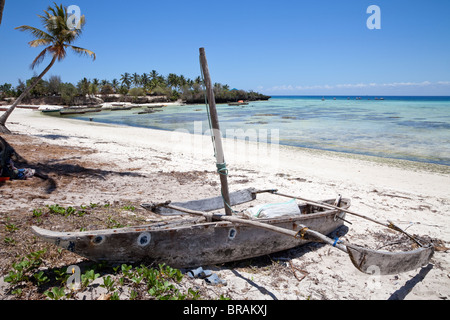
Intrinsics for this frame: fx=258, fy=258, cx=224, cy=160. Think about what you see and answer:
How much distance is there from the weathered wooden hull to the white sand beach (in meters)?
0.31

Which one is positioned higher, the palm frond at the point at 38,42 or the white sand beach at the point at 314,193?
the palm frond at the point at 38,42

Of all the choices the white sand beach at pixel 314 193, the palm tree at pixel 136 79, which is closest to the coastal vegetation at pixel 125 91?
the palm tree at pixel 136 79

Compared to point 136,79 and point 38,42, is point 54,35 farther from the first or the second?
point 136,79

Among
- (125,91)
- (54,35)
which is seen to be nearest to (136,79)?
(125,91)

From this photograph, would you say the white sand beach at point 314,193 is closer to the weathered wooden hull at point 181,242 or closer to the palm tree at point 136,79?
the weathered wooden hull at point 181,242

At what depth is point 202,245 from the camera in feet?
11.8

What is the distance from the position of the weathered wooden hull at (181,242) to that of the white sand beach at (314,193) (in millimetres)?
313

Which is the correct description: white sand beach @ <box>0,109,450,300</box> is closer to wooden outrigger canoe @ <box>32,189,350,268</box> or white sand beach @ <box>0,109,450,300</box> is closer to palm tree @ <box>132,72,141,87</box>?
wooden outrigger canoe @ <box>32,189,350,268</box>

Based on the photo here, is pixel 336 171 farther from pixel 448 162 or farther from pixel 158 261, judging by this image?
pixel 158 261

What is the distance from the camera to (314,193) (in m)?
7.71

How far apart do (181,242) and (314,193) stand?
210 inches

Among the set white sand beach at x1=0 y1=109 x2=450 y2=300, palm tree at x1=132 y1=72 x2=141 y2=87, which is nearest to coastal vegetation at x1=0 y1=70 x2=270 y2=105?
palm tree at x1=132 y1=72 x2=141 y2=87

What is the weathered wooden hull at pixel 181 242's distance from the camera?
301cm
